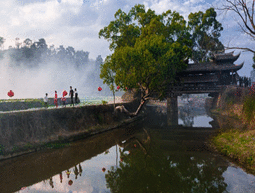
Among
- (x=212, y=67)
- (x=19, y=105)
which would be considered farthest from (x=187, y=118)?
(x=19, y=105)

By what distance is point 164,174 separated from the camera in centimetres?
969

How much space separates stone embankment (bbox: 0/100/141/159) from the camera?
12945mm

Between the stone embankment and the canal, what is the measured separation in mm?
997

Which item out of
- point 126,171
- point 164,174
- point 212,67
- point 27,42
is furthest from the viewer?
point 27,42

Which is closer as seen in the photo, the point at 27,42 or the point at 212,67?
the point at 212,67

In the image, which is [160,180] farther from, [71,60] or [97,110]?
[71,60]

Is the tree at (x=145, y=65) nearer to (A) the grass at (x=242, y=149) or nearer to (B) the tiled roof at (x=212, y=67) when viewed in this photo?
(B) the tiled roof at (x=212, y=67)

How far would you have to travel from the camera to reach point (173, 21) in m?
34.1

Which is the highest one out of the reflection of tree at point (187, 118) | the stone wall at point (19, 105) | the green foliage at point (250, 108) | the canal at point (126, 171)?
the stone wall at point (19, 105)

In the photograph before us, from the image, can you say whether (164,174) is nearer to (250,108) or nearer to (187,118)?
(250,108)

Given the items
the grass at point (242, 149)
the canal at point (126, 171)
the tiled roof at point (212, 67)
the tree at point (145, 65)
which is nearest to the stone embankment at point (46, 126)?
the canal at point (126, 171)

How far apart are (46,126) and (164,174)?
10.5m

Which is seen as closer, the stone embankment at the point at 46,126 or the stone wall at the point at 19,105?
the stone embankment at the point at 46,126

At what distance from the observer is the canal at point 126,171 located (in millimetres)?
8484
